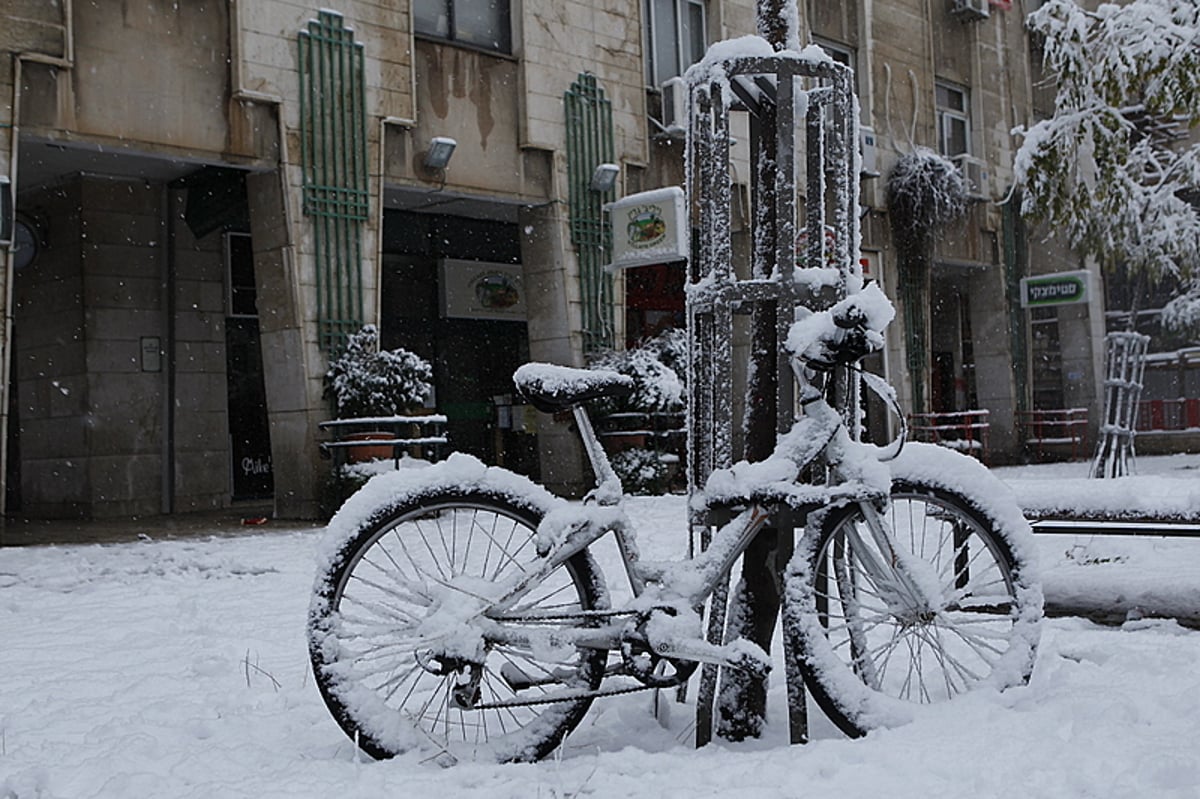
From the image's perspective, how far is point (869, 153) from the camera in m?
18.7

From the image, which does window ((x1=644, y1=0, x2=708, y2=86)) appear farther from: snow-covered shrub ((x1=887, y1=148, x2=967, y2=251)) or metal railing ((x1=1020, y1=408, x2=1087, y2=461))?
metal railing ((x1=1020, y1=408, x2=1087, y2=461))

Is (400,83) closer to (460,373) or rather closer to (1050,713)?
(460,373)

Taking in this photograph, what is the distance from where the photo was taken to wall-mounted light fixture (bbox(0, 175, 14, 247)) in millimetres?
9320

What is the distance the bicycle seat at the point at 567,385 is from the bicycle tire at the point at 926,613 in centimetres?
74

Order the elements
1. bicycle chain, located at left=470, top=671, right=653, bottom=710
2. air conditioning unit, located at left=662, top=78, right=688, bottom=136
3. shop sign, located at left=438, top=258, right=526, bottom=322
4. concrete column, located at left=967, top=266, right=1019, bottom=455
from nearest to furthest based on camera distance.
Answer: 1. bicycle chain, located at left=470, top=671, right=653, bottom=710
2. air conditioning unit, located at left=662, top=78, right=688, bottom=136
3. shop sign, located at left=438, top=258, right=526, bottom=322
4. concrete column, located at left=967, top=266, right=1019, bottom=455

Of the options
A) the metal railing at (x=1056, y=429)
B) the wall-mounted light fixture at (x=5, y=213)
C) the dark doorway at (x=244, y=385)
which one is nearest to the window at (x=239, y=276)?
the dark doorway at (x=244, y=385)

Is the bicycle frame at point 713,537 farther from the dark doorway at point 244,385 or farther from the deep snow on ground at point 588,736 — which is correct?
the dark doorway at point 244,385

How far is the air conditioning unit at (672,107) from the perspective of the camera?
575 inches

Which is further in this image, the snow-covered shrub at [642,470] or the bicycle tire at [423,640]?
the snow-covered shrub at [642,470]

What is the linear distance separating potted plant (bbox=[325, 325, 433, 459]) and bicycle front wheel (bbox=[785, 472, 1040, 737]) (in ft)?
26.3

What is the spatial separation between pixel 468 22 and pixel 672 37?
11.7 ft

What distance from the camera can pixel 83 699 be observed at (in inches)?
167

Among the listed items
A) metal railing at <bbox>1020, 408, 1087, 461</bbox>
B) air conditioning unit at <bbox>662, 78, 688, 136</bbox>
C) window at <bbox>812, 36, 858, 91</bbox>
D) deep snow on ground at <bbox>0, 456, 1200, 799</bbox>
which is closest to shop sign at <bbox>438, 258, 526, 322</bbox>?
air conditioning unit at <bbox>662, 78, 688, 136</bbox>

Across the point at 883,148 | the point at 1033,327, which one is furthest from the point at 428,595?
the point at 1033,327
